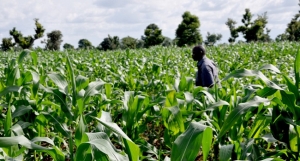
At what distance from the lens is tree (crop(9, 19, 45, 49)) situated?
47.4 m

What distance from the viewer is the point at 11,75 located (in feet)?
9.75

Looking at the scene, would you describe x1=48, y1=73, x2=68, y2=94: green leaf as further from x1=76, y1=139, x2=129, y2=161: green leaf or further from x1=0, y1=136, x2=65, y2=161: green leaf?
x1=76, y1=139, x2=129, y2=161: green leaf

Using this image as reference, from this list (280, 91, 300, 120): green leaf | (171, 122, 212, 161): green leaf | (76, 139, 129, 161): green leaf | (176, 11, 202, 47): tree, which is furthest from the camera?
(176, 11, 202, 47): tree

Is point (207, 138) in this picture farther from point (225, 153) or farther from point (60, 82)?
point (60, 82)

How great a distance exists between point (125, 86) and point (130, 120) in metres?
3.29

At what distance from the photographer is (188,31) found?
56906mm

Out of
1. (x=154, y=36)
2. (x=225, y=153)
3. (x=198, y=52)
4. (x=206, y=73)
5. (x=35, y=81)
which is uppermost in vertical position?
(x=154, y=36)

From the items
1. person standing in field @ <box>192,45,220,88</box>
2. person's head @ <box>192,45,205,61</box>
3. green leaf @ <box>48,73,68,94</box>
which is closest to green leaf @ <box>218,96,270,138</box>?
green leaf @ <box>48,73,68,94</box>

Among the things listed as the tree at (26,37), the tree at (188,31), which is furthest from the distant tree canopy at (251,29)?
the tree at (26,37)

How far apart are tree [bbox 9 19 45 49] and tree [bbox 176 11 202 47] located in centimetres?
2266

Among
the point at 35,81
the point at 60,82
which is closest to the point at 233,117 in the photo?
the point at 60,82

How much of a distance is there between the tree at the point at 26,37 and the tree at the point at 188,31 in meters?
22.7

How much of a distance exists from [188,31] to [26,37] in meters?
26.3

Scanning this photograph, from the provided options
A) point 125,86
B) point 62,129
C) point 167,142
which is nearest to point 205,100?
point 167,142
